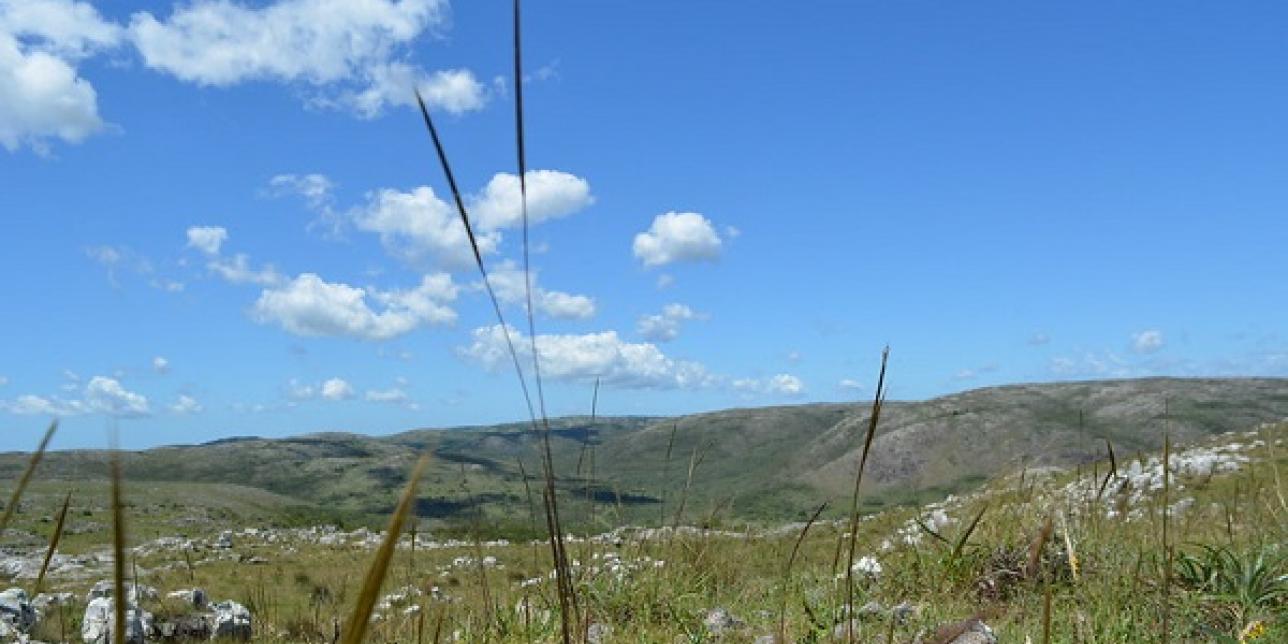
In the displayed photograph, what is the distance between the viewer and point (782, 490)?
191625 millimetres

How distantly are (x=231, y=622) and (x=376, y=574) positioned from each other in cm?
1100

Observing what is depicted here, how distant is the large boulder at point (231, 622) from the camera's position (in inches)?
388

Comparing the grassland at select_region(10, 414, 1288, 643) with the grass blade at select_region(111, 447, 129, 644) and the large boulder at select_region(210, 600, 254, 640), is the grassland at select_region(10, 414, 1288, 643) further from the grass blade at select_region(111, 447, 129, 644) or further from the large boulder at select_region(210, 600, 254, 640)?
the large boulder at select_region(210, 600, 254, 640)

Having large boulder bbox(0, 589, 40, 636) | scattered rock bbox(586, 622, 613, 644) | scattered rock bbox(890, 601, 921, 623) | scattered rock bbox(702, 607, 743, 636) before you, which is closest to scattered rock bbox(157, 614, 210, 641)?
large boulder bbox(0, 589, 40, 636)

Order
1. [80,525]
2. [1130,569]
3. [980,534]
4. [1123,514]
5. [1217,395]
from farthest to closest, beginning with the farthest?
[1217,395] → [80,525] → [980,534] → [1130,569] → [1123,514]

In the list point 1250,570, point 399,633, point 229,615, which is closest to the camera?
point 1250,570

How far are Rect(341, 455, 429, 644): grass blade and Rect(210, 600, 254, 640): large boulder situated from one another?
10.2 m

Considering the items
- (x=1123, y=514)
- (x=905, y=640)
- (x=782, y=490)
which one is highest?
(x=1123, y=514)

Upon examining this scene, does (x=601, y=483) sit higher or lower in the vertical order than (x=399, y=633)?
higher

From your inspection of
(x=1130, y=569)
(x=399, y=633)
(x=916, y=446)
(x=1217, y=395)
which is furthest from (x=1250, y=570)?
(x=1217, y=395)

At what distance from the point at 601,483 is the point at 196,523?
214 ft

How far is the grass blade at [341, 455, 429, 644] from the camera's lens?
63cm

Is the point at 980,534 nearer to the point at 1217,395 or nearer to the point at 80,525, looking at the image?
the point at 80,525

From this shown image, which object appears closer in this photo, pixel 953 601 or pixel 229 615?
pixel 953 601
